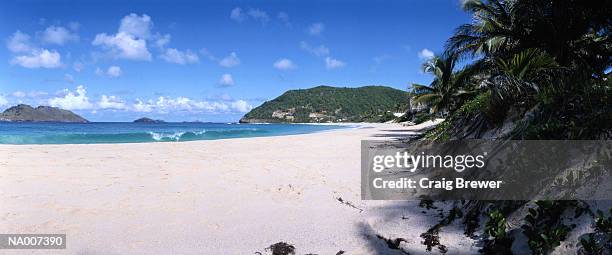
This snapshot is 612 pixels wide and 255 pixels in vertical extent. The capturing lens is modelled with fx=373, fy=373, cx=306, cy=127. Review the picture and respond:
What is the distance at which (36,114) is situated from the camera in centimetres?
13950

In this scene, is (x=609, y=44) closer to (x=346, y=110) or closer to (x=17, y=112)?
(x=346, y=110)

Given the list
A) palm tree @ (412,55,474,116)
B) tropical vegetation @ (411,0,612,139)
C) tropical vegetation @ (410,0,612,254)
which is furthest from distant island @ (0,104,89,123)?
tropical vegetation @ (410,0,612,254)

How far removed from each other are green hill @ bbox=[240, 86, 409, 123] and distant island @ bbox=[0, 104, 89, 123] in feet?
238

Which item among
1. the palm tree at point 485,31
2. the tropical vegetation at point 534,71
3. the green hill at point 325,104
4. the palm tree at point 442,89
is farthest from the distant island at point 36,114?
the palm tree at point 485,31

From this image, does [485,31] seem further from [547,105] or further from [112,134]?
[112,134]

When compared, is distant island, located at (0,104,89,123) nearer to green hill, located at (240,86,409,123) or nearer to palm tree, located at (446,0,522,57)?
green hill, located at (240,86,409,123)

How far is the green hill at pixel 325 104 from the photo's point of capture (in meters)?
154

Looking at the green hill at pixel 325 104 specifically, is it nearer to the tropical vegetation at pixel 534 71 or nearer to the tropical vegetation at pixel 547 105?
the tropical vegetation at pixel 534 71

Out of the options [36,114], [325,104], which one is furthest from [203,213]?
[36,114]

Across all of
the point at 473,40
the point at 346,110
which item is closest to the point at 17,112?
the point at 346,110

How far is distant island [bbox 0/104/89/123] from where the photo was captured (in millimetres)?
Result: 137250

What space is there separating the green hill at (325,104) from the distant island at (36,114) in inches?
2858

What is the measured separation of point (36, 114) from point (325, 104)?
113m

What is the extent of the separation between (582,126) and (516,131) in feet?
2.33
